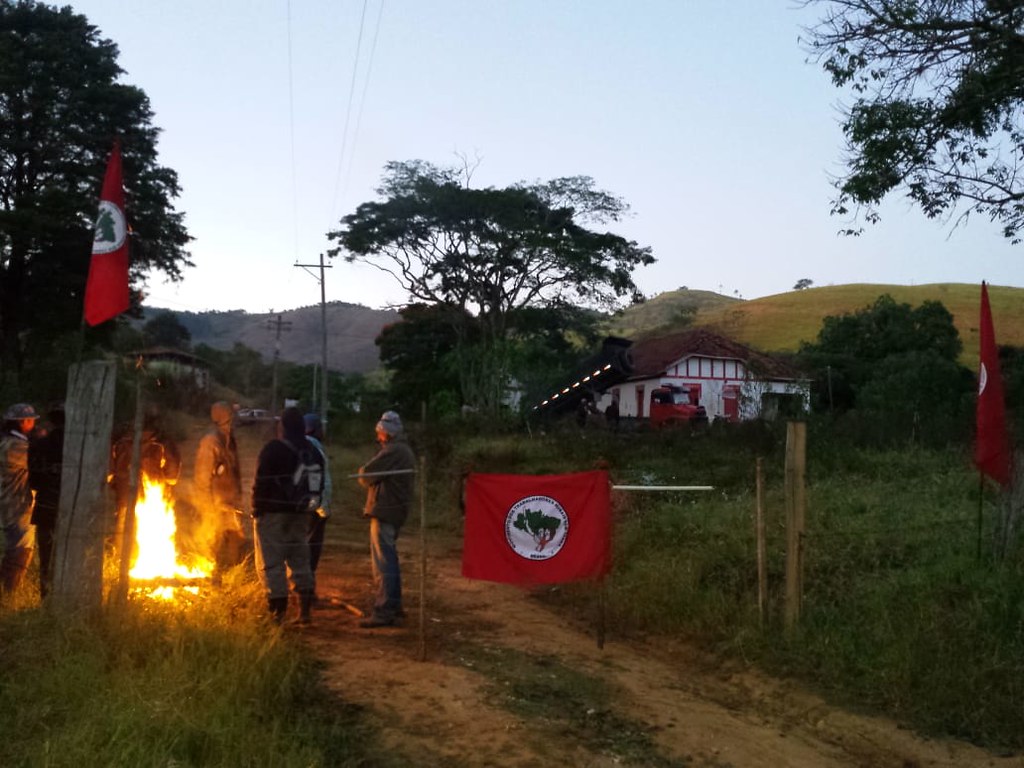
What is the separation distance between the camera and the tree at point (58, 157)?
28.4m

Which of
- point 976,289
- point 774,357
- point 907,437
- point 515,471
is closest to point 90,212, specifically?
point 515,471

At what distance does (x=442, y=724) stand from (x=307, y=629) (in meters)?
2.32

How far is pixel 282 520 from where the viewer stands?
8250 mm

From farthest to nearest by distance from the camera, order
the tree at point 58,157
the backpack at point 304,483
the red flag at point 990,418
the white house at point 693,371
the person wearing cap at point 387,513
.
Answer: the white house at point 693,371 < the tree at point 58,157 < the red flag at point 990,418 < the person wearing cap at point 387,513 < the backpack at point 304,483

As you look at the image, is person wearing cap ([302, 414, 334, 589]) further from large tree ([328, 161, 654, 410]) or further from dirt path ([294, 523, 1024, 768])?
large tree ([328, 161, 654, 410])

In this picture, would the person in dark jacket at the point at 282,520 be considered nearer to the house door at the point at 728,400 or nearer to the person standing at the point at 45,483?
the person standing at the point at 45,483

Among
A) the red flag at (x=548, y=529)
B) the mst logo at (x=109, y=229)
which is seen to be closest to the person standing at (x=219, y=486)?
the mst logo at (x=109, y=229)

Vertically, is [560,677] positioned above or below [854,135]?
below

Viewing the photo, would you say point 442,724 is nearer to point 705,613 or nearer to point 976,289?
point 705,613

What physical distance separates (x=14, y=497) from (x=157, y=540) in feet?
4.55

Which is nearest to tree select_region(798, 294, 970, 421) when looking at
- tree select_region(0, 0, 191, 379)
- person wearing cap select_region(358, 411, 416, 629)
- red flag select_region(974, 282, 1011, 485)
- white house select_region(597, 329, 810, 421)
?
white house select_region(597, 329, 810, 421)

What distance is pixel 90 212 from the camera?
1130 inches

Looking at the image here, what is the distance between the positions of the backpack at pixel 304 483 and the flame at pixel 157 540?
122 centimetres

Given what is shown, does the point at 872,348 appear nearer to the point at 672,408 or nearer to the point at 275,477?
the point at 672,408
